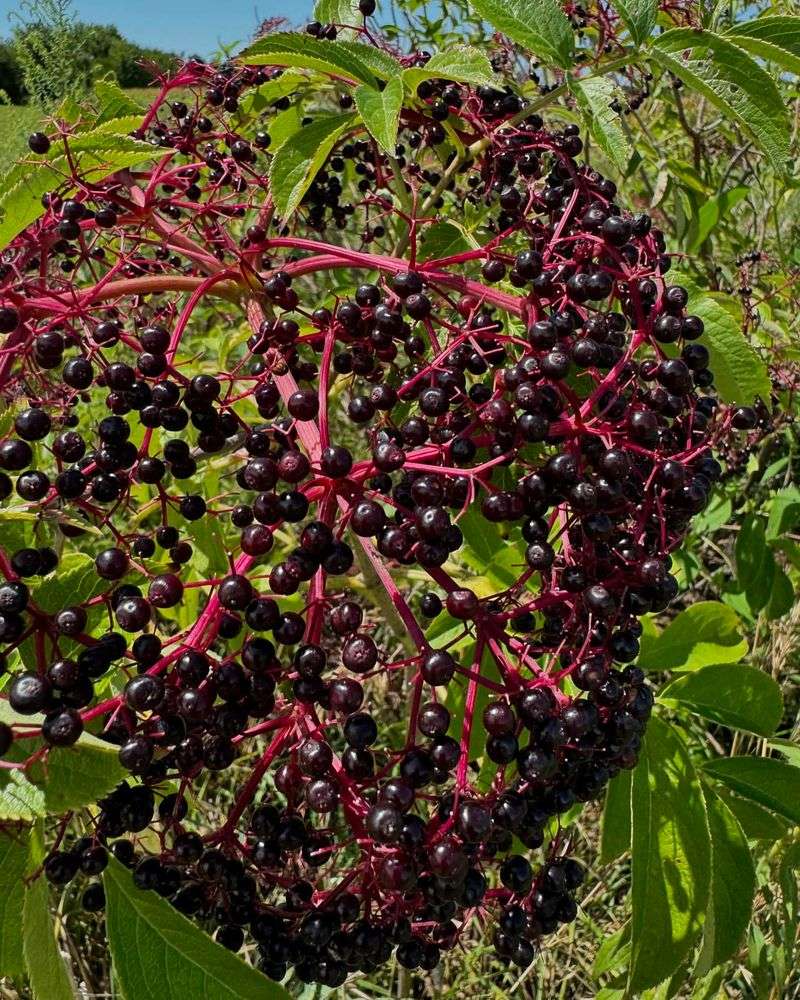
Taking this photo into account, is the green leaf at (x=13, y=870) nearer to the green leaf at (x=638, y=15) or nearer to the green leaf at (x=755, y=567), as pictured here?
the green leaf at (x=638, y=15)

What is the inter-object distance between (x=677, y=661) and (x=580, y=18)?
2.07 metres

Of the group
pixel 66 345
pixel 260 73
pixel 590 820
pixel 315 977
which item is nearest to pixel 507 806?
pixel 315 977

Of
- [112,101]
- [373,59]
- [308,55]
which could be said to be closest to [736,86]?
[373,59]

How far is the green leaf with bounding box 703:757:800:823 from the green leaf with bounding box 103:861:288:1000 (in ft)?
3.26

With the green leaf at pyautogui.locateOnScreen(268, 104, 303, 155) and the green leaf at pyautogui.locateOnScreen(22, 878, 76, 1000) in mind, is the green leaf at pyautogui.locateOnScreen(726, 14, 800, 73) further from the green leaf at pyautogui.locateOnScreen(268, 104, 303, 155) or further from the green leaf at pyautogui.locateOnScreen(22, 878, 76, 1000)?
the green leaf at pyautogui.locateOnScreen(22, 878, 76, 1000)

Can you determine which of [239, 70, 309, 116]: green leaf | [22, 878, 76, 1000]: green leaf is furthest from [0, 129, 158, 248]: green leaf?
[22, 878, 76, 1000]: green leaf

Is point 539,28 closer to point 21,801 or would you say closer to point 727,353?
point 727,353

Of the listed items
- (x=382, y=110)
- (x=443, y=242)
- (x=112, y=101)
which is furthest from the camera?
(x=443, y=242)

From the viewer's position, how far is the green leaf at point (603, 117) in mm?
A: 1387

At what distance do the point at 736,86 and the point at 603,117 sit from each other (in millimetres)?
263

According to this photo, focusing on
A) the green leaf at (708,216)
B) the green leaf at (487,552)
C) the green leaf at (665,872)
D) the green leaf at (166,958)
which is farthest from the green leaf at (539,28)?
the green leaf at (708,216)

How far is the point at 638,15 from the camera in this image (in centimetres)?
149

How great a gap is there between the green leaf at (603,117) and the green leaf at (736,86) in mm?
143

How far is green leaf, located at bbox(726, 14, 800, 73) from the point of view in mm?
1502
